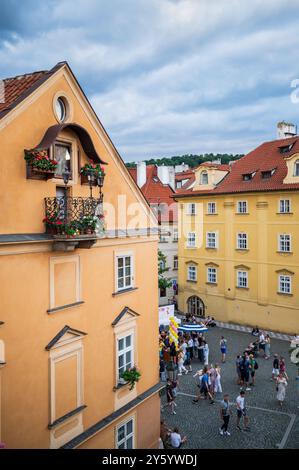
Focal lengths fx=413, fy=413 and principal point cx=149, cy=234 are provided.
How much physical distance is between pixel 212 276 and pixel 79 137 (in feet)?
88.2

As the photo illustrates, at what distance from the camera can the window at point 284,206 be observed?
3107 cm

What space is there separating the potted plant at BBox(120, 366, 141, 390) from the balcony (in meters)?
4.71

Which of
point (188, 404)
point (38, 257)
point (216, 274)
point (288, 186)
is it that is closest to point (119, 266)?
point (38, 257)

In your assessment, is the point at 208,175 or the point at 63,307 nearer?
the point at 63,307

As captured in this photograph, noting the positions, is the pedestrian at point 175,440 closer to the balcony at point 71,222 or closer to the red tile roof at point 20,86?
the balcony at point 71,222

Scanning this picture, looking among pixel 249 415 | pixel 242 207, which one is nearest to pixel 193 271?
pixel 242 207

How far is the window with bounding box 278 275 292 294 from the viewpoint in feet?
103

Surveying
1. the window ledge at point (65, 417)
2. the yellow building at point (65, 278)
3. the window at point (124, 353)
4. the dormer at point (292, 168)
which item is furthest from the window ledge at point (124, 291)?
the dormer at point (292, 168)

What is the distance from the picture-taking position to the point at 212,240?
120 feet

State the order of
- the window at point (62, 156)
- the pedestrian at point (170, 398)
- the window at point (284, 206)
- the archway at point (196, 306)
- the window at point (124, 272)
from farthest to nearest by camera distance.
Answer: the archway at point (196, 306), the window at point (284, 206), the pedestrian at point (170, 398), the window at point (124, 272), the window at point (62, 156)

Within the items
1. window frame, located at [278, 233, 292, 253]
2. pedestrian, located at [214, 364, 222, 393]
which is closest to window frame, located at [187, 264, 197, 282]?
window frame, located at [278, 233, 292, 253]

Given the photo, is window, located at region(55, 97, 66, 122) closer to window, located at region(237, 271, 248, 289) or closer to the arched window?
window, located at region(237, 271, 248, 289)

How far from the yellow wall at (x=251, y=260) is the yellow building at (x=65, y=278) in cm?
1974

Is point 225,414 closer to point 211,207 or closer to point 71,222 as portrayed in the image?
point 71,222
